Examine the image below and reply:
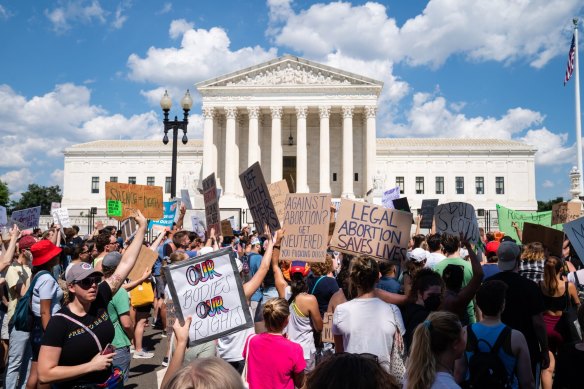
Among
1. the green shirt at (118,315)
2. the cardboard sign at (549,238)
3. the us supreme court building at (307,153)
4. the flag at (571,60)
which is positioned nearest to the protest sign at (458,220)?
the cardboard sign at (549,238)

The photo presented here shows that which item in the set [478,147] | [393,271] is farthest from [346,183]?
[393,271]

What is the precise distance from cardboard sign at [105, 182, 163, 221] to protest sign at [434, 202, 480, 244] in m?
6.51

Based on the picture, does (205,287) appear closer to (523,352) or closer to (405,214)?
(523,352)

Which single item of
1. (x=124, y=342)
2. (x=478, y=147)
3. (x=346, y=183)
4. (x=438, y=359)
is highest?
(x=478, y=147)

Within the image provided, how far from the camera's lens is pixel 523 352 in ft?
12.8

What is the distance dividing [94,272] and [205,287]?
90cm

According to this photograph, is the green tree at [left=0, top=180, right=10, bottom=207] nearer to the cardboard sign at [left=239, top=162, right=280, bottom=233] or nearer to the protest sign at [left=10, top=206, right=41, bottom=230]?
the protest sign at [left=10, top=206, right=41, bottom=230]

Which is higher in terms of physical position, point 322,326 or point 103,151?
point 103,151

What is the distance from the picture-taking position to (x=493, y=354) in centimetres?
385

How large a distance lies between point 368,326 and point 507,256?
2163 mm

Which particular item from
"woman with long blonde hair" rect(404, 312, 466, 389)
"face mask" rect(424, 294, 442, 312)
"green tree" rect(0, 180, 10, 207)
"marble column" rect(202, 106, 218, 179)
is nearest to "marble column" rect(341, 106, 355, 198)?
"marble column" rect(202, 106, 218, 179)

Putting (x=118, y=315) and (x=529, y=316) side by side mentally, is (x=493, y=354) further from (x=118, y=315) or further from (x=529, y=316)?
(x=118, y=315)

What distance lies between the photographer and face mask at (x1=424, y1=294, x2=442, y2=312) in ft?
16.4

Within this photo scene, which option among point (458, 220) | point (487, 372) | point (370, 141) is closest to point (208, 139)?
point (370, 141)
